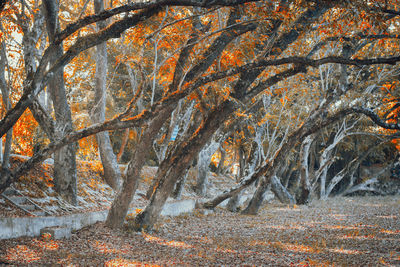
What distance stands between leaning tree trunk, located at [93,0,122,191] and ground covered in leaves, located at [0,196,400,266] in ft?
11.7

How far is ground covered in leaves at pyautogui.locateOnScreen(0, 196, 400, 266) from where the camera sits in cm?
621

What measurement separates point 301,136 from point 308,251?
5.06m

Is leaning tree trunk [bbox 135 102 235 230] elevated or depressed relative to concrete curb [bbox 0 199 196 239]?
elevated

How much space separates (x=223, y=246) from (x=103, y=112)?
6699mm

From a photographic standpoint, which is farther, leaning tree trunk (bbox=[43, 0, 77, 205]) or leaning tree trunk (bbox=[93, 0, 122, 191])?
leaning tree trunk (bbox=[93, 0, 122, 191])

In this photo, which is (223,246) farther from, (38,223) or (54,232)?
(38,223)

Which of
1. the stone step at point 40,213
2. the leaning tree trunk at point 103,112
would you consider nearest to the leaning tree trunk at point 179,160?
the stone step at point 40,213

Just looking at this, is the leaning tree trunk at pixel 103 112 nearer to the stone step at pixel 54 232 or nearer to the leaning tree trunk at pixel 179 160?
the leaning tree trunk at pixel 179 160

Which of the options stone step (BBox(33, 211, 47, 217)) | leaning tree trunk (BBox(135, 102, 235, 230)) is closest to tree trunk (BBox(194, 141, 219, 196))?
leaning tree trunk (BBox(135, 102, 235, 230))

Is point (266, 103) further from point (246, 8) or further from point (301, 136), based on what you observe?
point (246, 8)

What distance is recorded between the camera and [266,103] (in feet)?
50.0

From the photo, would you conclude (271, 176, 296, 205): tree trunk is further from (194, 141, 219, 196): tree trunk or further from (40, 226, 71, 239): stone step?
(40, 226, 71, 239): stone step

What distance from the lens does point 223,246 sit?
765cm

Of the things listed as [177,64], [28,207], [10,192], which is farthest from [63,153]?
[177,64]
